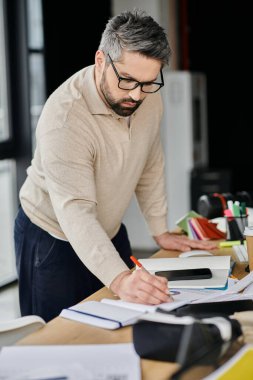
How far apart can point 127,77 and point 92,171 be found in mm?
320

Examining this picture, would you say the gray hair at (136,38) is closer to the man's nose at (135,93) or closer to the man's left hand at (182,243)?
the man's nose at (135,93)

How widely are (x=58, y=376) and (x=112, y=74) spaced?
1.06 m

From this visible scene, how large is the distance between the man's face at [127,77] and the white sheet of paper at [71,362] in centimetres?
86

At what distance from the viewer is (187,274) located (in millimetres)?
2137

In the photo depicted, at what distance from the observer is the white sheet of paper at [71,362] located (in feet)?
4.75

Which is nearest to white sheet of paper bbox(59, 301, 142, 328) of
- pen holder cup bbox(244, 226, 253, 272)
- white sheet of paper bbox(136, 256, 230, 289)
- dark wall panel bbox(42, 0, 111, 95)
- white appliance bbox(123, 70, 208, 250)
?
white sheet of paper bbox(136, 256, 230, 289)

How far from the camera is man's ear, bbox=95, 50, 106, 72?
2229 millimetres

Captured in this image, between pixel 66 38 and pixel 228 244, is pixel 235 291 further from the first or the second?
pixel 66 38

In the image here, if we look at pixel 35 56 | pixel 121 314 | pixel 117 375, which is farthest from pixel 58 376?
pixel 35 56

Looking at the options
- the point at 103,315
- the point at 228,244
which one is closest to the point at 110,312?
the point at 103,315

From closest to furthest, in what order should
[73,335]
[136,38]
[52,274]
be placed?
1. [73,335]
2. [136,38]
3. [52,274]

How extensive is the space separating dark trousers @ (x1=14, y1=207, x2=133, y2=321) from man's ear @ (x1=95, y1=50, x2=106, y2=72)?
64 centimetres

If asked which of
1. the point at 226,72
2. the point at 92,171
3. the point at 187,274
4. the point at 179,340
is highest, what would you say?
the point at 92,171

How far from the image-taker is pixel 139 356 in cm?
155
